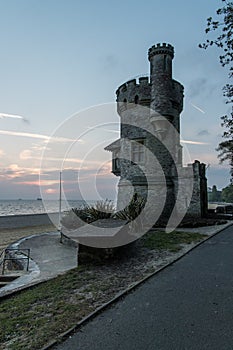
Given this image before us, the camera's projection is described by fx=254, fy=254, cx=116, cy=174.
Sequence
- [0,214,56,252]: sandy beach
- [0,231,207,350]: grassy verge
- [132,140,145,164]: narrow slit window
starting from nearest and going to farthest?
[0,231,207,350]: grassy verge, [132,140,145,164]: narrow slit window, [0,214,56,252]: sandy beach

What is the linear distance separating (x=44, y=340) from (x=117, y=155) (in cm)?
1944

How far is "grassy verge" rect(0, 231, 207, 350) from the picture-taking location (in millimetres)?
3603

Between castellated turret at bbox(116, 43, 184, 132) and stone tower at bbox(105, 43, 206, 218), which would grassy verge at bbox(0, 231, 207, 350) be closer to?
stone tower at bbox(105, 43, 206, 218)

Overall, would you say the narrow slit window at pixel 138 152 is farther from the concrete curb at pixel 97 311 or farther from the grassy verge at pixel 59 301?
the concrete curb at pixel 97 311

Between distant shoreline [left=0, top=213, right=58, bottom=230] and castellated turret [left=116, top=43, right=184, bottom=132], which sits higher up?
castellated turret [left=116, top=43, right=184, bottom=132]

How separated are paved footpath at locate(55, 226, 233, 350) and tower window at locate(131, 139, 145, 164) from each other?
13.3 meters

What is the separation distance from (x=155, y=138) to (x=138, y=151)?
1619mm

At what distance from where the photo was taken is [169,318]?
4027 mm

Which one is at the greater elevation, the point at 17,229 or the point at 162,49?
the point at 162,49

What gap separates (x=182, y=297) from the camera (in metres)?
4.89

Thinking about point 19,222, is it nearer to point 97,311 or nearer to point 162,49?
point 162,49

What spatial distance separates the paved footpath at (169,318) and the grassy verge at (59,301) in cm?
37

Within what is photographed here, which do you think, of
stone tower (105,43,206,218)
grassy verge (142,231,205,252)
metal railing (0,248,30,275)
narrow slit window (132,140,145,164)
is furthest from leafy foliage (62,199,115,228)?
narrow slit window (132,140,145,164)

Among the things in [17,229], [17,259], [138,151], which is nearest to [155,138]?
[138,151]
